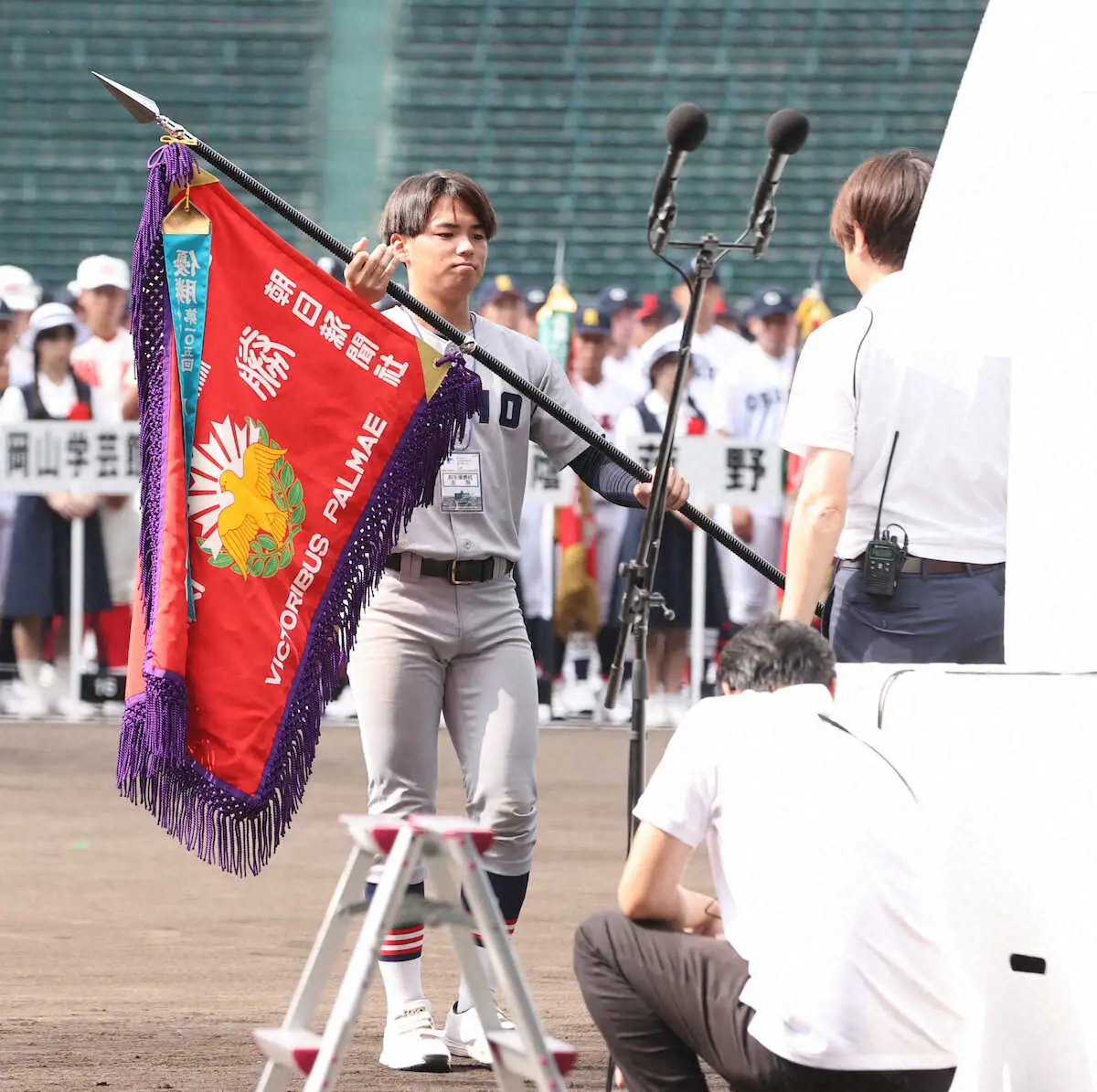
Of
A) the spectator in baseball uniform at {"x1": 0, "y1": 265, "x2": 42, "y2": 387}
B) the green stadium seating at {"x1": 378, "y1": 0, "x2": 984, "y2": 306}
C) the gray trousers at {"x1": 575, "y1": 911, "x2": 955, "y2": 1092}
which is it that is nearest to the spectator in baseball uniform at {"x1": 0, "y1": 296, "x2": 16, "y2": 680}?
the spectator in baseball uniform at {"x1": 0, "y1": 265, "x2": 42, "y2": 387}

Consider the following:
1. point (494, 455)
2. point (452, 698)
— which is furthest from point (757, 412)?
point (452, 698)

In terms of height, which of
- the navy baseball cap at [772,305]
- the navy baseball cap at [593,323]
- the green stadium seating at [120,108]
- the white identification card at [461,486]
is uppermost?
the green stadium seating at [120,108]

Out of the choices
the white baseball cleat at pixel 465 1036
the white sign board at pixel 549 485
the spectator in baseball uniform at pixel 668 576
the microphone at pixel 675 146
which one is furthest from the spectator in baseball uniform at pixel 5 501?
the microphone at pixel 675 146

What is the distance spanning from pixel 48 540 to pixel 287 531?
7236 millimetres

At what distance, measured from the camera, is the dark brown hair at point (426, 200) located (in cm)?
476

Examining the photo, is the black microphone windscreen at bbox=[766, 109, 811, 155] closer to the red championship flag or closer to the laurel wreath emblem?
the red championship flag

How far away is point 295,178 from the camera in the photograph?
21.5 metres

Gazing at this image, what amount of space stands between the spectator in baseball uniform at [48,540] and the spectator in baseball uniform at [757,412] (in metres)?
3.39

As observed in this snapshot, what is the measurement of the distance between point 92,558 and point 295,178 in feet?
35.0

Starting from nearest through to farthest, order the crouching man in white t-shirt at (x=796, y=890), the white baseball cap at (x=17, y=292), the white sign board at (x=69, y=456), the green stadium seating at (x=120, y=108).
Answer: the crouching man in white t-shirt at (x=796, y=890)
the white sign board at (x=69, y=456)
the white baseball cap at (x=17, y=292)
the green stadium seating at (x=120, y=108)

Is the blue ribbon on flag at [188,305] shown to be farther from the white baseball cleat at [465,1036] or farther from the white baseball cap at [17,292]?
the white baseball cap at [17,292]

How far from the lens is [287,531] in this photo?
4492 mm

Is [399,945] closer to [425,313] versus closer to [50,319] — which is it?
[425,313]

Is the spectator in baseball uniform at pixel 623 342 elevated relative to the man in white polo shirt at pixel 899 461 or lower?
elevated
